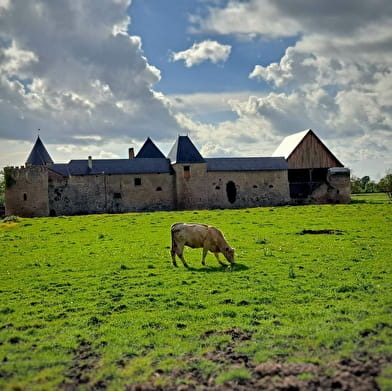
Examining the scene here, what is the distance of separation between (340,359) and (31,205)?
42.2m

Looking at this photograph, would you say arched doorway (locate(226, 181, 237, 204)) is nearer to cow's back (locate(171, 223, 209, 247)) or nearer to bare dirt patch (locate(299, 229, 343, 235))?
bare dirt patch (locate(299, 229, 343, 235))

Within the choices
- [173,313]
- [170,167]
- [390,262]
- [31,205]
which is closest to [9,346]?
[173,313]

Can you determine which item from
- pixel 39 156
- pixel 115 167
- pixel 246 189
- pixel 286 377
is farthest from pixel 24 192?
pixel 286 377

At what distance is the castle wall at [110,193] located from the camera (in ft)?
152

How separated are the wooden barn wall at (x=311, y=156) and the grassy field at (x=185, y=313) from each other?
113ft

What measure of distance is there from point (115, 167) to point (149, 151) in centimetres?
761

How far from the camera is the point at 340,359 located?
658 cm

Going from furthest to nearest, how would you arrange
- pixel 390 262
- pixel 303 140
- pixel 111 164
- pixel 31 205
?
pixel 303 140, pixel 111 164, pixel 31 205, pixel 390 262

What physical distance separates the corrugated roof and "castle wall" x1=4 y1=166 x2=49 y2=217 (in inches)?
1068

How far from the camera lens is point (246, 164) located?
2039 inches

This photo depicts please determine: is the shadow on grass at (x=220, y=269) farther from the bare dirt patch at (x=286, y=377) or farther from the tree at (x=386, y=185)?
the tree at (x=386, y=185)

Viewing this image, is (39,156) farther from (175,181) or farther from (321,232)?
(321,232)

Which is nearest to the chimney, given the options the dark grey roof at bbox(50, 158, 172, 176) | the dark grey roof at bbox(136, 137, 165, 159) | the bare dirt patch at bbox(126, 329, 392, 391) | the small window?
the dark grey roof at bbox(136, 137, 165, 159)

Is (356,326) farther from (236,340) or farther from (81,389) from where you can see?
(81,389)
